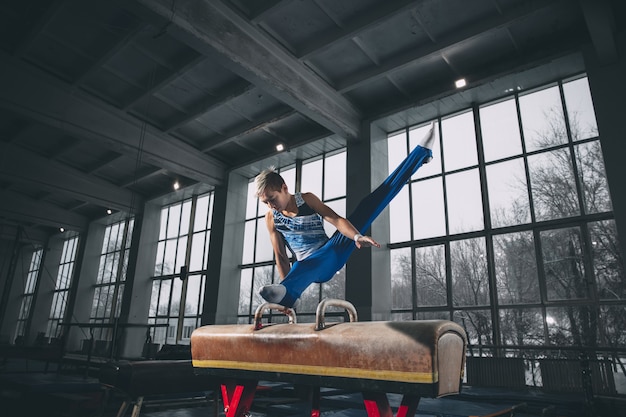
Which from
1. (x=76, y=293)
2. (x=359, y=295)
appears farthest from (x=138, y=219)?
(x=359, y=295)

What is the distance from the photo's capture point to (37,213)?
15.6 metres

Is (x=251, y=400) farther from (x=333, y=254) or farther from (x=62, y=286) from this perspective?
(x=62, y=286)

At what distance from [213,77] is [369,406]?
26.3ft

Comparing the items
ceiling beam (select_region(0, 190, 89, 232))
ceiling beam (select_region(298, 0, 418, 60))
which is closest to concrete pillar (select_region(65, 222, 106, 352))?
ceiling beam (select_region(0, 190, 89, 232))

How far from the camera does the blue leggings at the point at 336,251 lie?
237cm

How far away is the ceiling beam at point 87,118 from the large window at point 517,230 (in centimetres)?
615

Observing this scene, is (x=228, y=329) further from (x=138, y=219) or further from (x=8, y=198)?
(x=8, y=198)

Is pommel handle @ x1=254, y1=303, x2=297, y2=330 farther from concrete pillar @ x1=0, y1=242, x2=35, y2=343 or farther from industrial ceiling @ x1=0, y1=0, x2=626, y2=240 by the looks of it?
concrete pillar @ x1=0, y1=242, x2=35, y2=343

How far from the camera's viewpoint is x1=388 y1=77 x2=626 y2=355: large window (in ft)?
20.8

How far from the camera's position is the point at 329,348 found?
1.68 meters

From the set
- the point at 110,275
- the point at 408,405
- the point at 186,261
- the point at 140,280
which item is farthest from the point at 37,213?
the point at 408,405

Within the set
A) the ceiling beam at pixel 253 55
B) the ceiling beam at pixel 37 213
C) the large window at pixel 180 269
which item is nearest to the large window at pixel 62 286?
the ceiling beam at pixel 37 213

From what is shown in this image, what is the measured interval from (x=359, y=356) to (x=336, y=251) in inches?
37.8

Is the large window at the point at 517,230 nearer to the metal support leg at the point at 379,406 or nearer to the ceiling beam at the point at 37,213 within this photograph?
the metal support leg at the point at 379,406
